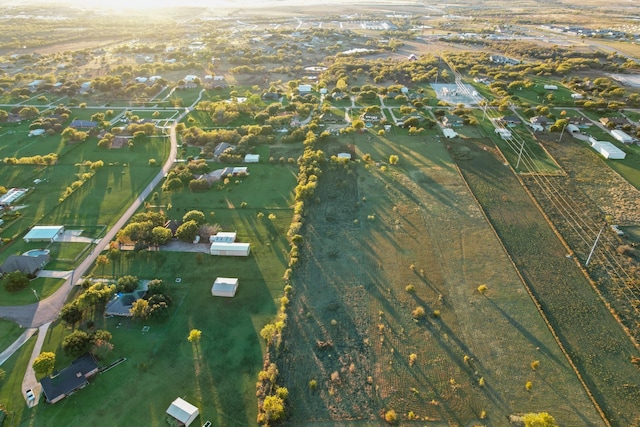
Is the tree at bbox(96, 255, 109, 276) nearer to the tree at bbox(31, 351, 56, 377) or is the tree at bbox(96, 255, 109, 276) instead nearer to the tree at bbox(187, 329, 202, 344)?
the tree at bbox(31, 351, 56, 377)

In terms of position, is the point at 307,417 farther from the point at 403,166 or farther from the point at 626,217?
the point at 626,217

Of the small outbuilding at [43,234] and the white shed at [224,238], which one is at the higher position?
the white shed at [224,238]

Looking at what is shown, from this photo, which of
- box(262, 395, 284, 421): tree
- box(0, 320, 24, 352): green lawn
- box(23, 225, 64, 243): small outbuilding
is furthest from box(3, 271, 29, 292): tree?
box(262, 395, 284, 421): tree

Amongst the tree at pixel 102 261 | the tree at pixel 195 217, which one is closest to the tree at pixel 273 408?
the tree at pixel 195 217

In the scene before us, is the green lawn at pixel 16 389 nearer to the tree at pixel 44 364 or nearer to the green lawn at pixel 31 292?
the tree at pixel 44 364

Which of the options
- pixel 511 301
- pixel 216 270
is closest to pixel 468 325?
pixel 511 301
